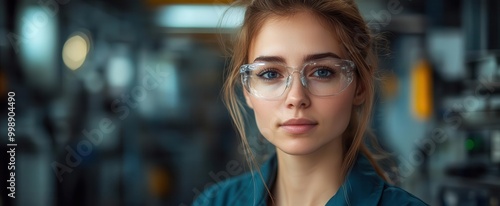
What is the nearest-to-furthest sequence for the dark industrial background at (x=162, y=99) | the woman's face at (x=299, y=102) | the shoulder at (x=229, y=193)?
the woman's face at (x=299, y=102), the shoulder at (x=229, y=193), the dark industrial background at (x=162, y=99)

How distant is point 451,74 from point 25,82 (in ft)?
7.51

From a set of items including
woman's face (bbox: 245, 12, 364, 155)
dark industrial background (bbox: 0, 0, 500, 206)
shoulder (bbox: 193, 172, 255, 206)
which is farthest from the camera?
dark industrial background (bbox: 0, 0, 500, 206)

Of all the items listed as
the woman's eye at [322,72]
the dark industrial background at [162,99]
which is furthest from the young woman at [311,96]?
the dark industrial background at [162,99]

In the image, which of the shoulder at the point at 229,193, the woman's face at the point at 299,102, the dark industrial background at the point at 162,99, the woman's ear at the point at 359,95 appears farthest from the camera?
the dark industrial background at the point at 162,99

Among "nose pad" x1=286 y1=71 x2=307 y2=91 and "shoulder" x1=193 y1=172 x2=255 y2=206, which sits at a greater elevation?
"nose pad" x1=286 y1=71 x2=307 y2=91

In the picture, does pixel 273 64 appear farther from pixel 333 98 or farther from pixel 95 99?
pixel 95 99

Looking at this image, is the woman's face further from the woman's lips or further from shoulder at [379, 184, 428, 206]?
shoulder at [379, 184, 428, 206]

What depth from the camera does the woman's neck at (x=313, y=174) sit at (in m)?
1.30

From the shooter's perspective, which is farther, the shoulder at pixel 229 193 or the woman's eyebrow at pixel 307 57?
the shoulder at pixel 229 193

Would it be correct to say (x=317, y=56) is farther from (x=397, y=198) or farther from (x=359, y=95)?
(x=397, y=198)

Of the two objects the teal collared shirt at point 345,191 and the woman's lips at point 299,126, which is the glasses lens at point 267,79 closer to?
the woman's lips at point 299,126

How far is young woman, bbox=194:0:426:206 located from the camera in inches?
47.1

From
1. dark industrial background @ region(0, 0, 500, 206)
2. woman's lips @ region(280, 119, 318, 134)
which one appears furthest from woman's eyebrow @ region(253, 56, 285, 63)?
dark industrial background @ region(0, 0, 500, 206)

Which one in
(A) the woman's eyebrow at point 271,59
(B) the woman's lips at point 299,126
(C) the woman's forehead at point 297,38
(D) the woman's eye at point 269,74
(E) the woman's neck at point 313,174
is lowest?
(E) the woman's neck at point 313,174
